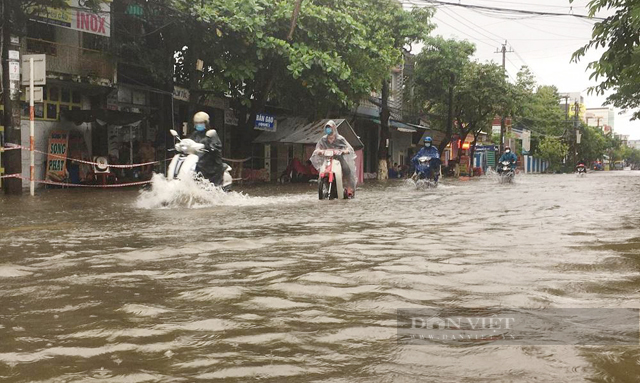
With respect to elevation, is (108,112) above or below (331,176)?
above

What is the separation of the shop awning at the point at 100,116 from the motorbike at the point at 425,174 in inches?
328

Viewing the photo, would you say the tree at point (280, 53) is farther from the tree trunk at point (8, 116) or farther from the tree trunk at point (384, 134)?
the tree trunk at point (384, 134)

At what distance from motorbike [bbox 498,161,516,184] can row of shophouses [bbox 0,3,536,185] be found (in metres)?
5.82

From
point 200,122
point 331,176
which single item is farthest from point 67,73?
point 331,176

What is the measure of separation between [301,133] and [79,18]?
9.63m

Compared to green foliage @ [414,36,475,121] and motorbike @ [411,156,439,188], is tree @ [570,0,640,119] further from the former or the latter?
green foliage @ [414,36,475,121]

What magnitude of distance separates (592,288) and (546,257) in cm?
126

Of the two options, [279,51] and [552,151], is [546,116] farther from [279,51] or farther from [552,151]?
[279,51]

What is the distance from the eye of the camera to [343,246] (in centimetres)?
583

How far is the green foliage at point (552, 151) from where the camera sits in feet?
216

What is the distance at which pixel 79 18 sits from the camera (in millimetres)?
17422

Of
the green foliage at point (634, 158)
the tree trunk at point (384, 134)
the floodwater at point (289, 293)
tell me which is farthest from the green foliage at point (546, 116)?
the green foliage at point (634, 158)

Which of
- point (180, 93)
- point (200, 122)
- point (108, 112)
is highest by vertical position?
point (180, 93)

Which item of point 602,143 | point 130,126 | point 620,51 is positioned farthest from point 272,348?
point 602,143
